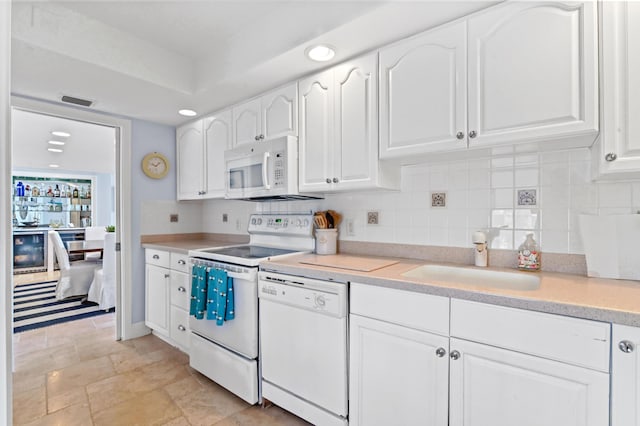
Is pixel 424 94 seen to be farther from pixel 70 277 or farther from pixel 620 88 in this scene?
pixel 70 277

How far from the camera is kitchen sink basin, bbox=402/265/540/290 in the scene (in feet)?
5.11

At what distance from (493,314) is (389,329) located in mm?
444

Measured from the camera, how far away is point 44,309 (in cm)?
386

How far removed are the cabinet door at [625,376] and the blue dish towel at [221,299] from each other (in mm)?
1802

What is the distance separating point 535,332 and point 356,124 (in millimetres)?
1339

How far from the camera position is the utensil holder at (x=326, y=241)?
2.27 meters

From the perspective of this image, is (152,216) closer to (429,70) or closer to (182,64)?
(182,64)

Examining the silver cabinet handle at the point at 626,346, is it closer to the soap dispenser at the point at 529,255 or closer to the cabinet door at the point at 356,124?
the soap dispenser at the point at 529,255

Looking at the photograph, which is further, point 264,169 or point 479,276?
point 264,169

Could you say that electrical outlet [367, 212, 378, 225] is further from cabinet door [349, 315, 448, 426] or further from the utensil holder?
cabinet door [349, 315, 448, 426]

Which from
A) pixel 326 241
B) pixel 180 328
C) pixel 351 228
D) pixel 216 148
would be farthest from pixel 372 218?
pixel 180 328

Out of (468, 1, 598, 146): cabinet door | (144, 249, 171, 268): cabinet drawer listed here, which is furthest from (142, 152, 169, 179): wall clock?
(468, 1, 598, 146): cabinet door

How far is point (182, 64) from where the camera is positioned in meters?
2.42

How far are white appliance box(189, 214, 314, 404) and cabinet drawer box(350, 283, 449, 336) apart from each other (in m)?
→ 0.72
